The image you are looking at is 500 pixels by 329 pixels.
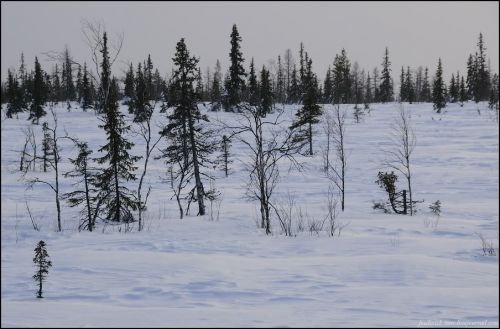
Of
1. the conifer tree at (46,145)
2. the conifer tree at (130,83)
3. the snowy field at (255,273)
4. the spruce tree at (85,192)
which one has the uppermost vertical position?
the conifer tree at (130,83)

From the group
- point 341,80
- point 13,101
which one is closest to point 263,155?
point 13,101

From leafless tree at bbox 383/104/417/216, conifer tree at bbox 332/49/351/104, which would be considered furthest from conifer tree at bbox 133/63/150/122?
conifer tree at bbox 332/49/351/104

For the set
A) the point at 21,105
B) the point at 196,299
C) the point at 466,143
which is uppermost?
the point at 21,105

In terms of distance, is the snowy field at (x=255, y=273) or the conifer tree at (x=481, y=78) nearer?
the snowy field at (x=255, y=273)

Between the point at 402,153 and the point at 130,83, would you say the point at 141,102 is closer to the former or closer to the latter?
the point at 402,153

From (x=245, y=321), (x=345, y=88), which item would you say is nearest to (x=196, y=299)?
(x=245, y=321)

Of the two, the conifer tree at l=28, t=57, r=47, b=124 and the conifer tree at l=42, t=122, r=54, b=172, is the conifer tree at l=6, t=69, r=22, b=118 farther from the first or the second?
the conifer tree at l=42, t=122, r=54, b=172

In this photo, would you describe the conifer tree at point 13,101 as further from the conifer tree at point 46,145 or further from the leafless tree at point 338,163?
the leafless tree at point 338,163

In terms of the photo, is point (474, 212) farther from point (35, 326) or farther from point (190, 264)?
point (35, 326)

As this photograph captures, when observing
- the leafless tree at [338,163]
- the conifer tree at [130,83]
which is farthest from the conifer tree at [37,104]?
the leafless tree at [338,163]

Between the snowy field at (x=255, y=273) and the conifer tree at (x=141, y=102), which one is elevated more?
the conifer tree at (x=141, y=102)

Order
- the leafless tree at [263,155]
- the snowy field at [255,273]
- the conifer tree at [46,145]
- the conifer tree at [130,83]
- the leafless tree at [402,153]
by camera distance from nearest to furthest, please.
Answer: the snowy field at [255,273], the leafless tree at [263,155], the leafless tree at [402,153], the conifer tree at [46,145], the conifer tree at [130,83]

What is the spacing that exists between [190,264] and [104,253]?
2.60 meters

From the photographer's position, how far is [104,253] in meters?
10.9
